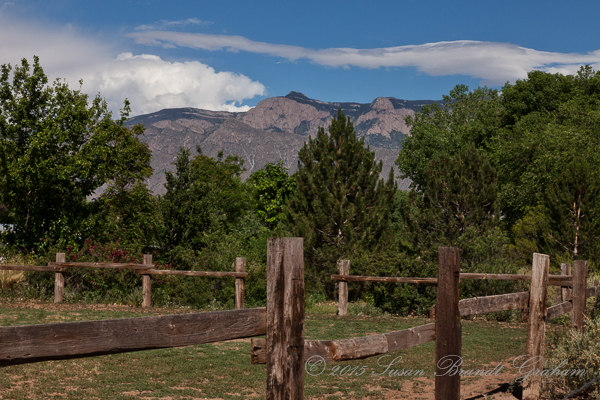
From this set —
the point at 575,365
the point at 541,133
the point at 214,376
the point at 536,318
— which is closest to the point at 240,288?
the point at 214,376

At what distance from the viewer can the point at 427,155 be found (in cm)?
4522

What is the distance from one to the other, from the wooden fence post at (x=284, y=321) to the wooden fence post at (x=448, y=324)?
2.12 metres

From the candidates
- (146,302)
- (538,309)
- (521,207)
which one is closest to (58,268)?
(146,302)

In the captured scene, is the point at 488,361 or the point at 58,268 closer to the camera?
the point at 488,361

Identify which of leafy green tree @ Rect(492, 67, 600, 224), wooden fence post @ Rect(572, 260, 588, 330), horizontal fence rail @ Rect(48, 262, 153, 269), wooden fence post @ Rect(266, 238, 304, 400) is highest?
leafy green tree @ Rect(492, 67, 600, 224)

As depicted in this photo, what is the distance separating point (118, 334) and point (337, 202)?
18.0 meters

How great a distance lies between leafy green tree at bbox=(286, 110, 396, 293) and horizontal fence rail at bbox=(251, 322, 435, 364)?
15.5m

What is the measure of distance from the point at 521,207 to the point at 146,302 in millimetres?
26624

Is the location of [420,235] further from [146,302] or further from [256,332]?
[256,332]

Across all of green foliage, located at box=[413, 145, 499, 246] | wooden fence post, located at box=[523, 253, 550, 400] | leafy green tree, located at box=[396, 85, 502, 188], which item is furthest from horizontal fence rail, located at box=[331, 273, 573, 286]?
leafy green tree, located at box=[396, 85, 502, 188]

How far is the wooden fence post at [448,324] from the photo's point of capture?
475cm

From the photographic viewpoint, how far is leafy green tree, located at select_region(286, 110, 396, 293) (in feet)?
66.8

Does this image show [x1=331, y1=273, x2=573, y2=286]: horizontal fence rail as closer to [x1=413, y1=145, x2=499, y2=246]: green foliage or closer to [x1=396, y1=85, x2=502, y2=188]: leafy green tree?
[x1=413, y1=145, x2=499, y2=246]: green foliage

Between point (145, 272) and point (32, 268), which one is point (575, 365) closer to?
point (145, 272)
